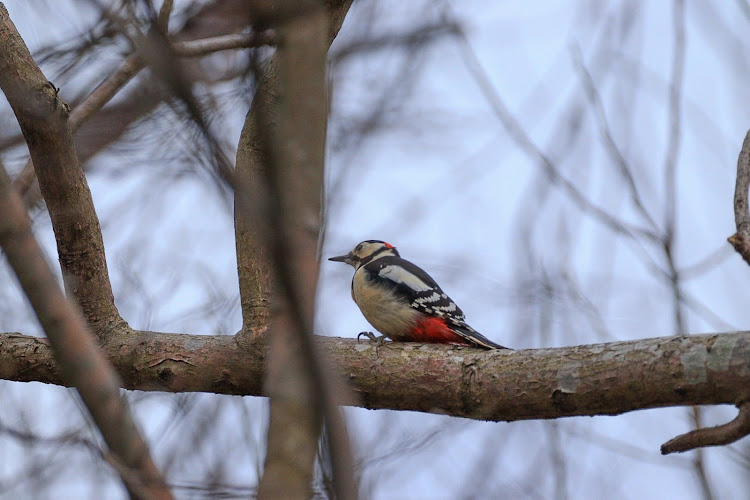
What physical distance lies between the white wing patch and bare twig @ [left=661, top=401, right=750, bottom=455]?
2.40 meters

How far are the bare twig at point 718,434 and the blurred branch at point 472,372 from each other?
0.08 metres

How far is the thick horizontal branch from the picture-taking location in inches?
107

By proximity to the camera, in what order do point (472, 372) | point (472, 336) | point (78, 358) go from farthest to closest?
point (472, 336), point (472, 372), point (78, 358)

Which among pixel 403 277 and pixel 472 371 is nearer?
pixel 472 371

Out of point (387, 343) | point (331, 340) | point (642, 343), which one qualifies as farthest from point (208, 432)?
point (642, 343)

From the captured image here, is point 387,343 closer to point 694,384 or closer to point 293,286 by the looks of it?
point 694,384

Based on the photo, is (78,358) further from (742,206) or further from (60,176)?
(742,206)

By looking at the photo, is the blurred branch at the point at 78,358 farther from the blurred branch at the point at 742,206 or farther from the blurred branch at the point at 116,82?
the blurred branch at the point at 116,82

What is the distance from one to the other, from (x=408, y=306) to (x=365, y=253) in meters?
1.62

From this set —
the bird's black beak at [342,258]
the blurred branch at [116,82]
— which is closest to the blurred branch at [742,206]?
the blurred branch at [116,82]

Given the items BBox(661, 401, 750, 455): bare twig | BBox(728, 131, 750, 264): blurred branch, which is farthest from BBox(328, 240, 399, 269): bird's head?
BBox(661, 401, 750, 455): bare twig

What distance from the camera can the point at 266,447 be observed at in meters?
2.03

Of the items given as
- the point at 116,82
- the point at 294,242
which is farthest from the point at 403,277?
the point at 294,242

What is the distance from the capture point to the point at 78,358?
1555 millimetres
